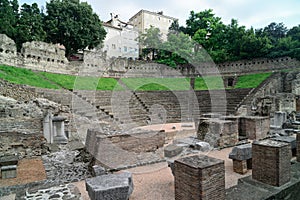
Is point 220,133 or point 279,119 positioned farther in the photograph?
point 279,119

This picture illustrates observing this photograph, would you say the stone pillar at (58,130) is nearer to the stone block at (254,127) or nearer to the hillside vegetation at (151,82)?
the stone block at (254,127)

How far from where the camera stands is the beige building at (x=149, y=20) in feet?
149

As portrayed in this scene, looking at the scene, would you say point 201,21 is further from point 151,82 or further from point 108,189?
point 108,189

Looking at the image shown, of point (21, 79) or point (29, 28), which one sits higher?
point (29, 28)

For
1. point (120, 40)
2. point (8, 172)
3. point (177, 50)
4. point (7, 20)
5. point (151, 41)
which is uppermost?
point (120, 40)

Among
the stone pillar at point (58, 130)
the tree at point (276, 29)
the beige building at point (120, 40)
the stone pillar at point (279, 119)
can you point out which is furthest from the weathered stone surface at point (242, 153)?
the tree at point (276, 29)

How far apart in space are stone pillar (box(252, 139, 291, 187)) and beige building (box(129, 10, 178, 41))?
4373 centimetres

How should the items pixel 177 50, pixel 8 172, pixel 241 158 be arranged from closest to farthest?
1. pixel 241 158
2. pixel 8 172
3. pixel 177 50

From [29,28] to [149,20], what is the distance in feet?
92.2

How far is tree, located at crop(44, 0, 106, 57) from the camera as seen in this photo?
26406 millimetres

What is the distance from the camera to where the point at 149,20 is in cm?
4634

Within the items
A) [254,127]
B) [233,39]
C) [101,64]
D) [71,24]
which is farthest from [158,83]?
[254,127]

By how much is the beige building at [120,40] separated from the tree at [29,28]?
445 inches

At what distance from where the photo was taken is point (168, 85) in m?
24.6
